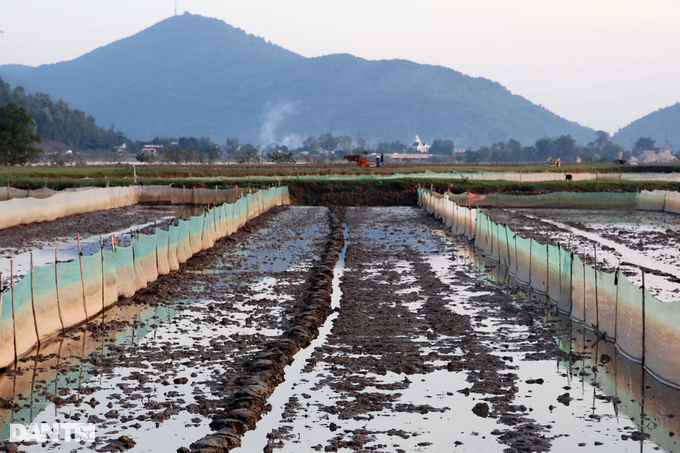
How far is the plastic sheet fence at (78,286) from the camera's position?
9.23 metres

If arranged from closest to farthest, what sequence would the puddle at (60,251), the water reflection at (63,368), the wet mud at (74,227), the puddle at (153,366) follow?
1. the puddle at (153,366)
2. the water reflection at (63,368)
3. the puddle at (60,251)
4. the wet mud at (74,227)

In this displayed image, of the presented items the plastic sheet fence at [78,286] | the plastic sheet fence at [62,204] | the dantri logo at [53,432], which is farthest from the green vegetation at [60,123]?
the dantri logo at [53,432]

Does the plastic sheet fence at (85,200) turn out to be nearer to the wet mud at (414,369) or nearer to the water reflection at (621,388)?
the wet mud at (414,369)

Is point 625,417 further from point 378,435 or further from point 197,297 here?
point 197,297

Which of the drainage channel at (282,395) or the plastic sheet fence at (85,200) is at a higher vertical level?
the plastic sheet fence at (85,200)

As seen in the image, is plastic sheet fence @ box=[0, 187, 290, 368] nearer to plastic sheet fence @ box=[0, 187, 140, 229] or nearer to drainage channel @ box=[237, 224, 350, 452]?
drainage channel @ box=[237, 224, 350, 452]

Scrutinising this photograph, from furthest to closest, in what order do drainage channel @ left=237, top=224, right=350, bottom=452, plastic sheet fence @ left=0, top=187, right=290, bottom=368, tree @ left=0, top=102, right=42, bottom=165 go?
tree @ left=0, top=102, right=42, bottom=165 < plastic sheet fence @ left=0, top=187, right=290, bottom=368 < drainage channel @ left=237, top=224, right=350, bottom=452

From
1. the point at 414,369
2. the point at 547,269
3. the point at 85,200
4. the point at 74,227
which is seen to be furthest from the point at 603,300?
the point at 85,200

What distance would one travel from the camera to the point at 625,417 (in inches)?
299

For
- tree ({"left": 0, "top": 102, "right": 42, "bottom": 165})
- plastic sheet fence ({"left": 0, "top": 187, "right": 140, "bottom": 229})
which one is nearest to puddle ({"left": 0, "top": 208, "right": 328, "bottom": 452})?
plastic sheet fence ({"left": 0, "top": 187, "right": 140, "bottom": 229})

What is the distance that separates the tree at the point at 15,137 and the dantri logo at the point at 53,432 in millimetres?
67723

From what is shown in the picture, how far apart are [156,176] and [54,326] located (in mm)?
43837

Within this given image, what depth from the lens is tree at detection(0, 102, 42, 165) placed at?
68.1 metres

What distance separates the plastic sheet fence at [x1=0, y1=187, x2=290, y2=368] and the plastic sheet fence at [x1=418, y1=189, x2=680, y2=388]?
787 cm
